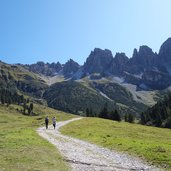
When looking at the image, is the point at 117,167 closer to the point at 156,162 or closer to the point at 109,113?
the point at 156,162

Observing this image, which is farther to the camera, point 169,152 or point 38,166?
point 169,152

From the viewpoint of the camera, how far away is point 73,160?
93.9 feet

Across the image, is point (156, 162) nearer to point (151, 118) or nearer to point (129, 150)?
point (129, 150)

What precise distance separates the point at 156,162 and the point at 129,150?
8863mm

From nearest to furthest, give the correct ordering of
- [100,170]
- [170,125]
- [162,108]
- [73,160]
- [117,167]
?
[100,170], [117,167], [73,160], [170,125], [162,108]

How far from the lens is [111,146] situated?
4362 cm

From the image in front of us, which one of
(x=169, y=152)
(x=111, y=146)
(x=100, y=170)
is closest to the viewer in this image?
(x=100, y=170)

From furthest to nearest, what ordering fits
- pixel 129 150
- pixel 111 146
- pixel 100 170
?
pixel 111 146 → pixel 129 150 → pixel 100 170

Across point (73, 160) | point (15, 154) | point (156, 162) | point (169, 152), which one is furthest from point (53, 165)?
point (169, 152)

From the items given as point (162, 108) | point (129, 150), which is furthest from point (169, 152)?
point (162, 108)

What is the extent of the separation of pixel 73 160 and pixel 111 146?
52.0 feet

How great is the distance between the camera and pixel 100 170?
23938 mm

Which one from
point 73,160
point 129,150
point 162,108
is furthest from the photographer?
point 162,108

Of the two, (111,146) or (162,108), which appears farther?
(162,108)
